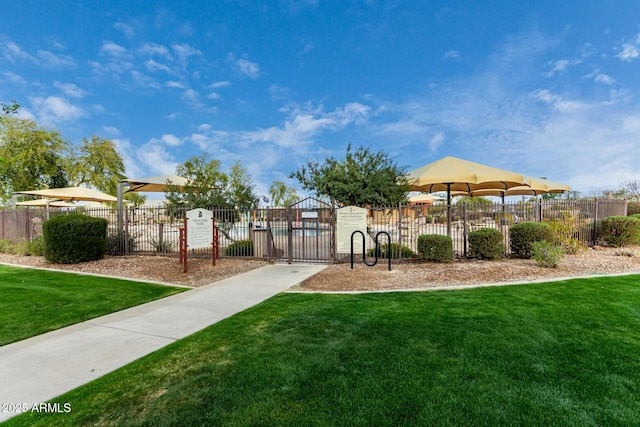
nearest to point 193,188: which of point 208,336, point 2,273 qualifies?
point 2,273

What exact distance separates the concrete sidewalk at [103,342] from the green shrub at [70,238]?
20.2 feet

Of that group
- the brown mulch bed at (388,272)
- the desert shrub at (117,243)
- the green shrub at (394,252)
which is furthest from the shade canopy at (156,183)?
the green shrub at (394,252)

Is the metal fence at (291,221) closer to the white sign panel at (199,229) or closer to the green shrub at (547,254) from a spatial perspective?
the white sign panel at (199,229)

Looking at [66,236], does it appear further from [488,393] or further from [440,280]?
[488,393]

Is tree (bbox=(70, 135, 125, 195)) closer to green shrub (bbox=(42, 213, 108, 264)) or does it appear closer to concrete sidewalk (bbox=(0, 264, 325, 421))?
green shrub (bbox=(42, 213, 108, 264))

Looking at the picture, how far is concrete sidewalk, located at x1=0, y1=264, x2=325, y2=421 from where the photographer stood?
3354 millimetres

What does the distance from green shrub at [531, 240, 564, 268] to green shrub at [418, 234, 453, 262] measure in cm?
228

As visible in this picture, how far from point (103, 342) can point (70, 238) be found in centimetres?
806

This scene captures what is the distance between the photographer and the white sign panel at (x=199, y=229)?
9.79 metres

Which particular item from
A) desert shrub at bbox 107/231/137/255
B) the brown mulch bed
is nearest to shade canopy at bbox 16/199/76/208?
desert shrub at bbox 107/231/137/255

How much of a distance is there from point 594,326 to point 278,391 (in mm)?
4602

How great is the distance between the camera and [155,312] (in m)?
5.84

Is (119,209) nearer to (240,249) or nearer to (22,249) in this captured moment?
(22,249)

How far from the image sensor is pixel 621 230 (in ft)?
41.0
